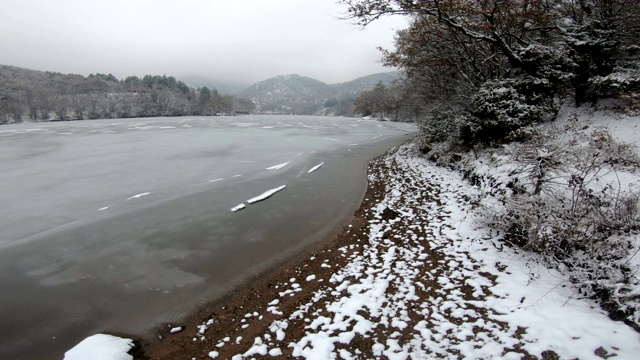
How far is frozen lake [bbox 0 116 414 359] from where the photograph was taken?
4992mm

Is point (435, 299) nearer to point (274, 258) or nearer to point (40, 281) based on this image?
point (274, 258)

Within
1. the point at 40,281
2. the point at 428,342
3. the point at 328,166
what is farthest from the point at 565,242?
the point at 328,166

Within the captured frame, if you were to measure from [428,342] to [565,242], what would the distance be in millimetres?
3060

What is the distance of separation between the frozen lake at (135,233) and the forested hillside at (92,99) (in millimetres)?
81287

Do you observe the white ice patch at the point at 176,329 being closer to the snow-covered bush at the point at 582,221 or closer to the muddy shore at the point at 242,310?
the muddy shore at the point at 242,310

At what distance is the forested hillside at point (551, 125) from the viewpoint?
182 inches

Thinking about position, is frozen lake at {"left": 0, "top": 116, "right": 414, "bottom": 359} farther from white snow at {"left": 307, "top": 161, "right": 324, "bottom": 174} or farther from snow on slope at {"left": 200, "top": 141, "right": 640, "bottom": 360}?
snow on slope at {"left": 200, "top": 141, "right": 640, "bottom": 360}

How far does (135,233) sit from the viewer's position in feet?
25.2

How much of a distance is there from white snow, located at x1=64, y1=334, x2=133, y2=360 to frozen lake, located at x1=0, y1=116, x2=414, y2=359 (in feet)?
0.79

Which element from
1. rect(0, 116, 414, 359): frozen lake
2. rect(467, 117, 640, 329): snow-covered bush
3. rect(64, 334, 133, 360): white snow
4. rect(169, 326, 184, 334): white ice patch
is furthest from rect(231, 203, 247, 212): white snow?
rect(467, 117, 640, 329): snow-covered bush

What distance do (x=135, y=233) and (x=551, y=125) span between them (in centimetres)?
1443

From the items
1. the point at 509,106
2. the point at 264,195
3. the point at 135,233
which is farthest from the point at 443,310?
the point at 509,106

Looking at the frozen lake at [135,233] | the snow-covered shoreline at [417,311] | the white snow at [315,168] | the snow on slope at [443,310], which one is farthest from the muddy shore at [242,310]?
the white snow at [315,168]

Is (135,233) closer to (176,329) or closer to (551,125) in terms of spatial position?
(176,329)
